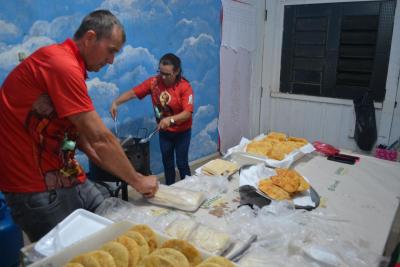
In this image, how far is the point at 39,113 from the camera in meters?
1.23

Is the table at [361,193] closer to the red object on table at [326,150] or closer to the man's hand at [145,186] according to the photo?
the red object on table at [326,150]

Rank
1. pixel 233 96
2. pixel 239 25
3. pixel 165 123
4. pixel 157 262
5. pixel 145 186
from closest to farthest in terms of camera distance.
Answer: pixel 157 262 → pixel 145 186 → pixel 165 123 → pixel 239 25 → pixel 233 96

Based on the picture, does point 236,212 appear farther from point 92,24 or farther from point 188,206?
point 92,24

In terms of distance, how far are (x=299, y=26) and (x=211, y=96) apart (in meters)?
1.35

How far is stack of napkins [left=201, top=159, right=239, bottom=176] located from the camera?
182 cm

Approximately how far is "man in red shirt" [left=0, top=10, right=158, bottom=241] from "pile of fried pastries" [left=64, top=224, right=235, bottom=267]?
0.53 metres

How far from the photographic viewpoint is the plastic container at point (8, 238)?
1763 millimetres

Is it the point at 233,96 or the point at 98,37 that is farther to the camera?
the point at 233,96

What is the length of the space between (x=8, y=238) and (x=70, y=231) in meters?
0.90

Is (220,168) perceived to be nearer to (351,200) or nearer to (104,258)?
(351,200)

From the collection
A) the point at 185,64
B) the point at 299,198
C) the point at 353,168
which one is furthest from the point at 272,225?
the point at 185,64

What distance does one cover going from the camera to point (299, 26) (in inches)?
150

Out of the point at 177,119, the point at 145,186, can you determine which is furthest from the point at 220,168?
the point at 177,119

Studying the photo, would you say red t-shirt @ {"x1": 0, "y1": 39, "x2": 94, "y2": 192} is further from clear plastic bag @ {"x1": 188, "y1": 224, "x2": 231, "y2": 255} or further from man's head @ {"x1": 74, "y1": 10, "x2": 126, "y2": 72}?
clear plastic bag @ {"x1": 188, "y1": 224, "x2": 231, "y2": 255}
